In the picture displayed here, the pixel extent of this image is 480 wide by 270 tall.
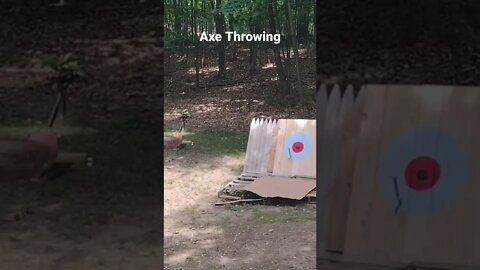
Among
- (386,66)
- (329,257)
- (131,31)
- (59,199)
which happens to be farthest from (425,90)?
(59,199)

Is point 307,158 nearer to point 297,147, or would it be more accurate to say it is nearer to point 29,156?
point 297,147

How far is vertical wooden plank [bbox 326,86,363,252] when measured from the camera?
1.81 meters

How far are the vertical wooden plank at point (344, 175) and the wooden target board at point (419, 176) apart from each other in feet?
0.07

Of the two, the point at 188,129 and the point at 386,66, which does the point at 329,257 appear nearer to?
the point at 386,66

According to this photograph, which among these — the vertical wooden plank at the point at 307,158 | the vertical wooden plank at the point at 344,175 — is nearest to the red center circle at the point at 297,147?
the vertical wooden plank at the point at 307,158

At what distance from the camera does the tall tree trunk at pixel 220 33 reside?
14.2 feet

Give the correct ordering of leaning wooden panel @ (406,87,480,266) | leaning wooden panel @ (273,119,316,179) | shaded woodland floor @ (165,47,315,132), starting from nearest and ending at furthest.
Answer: leaning wooden panel @ (406,87,480,266) < leaning wooden panel @ (273,119,316,179) < shaded woodland floor @ (165,47,315,132)

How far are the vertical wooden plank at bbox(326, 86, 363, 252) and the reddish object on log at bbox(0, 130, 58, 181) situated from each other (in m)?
1.10

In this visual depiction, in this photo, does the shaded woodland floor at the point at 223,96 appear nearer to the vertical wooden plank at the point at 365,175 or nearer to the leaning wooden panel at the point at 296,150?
the leaning wooden panel at the point at 296,150

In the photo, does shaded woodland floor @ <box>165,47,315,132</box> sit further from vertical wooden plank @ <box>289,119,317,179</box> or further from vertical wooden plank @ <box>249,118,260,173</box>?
vertical wooden plank @ <box>249,118,260,173</box>

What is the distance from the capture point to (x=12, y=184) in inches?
79.4

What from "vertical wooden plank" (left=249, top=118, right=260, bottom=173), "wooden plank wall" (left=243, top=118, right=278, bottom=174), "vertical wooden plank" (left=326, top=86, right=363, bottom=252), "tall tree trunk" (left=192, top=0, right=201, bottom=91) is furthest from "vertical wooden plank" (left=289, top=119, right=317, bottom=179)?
"vertical wooden plank" (left=326, top=86, right=363, bottom=252)

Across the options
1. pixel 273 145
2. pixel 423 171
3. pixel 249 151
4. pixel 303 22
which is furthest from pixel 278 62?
pixel 423 171

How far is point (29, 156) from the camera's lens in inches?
78.8
